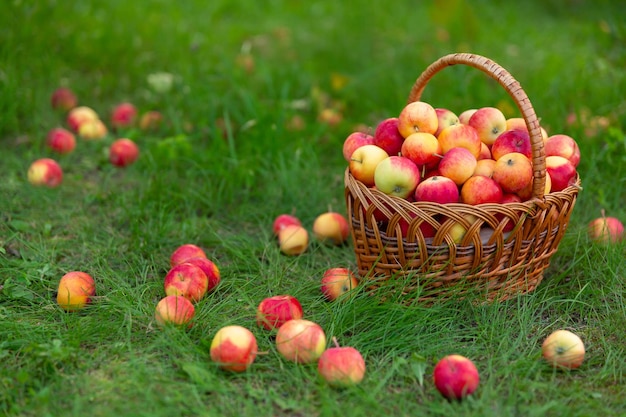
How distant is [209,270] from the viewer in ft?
8.48

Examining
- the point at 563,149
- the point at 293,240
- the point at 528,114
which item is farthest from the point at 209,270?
the point at 563,149

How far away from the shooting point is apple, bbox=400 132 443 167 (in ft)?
7.86

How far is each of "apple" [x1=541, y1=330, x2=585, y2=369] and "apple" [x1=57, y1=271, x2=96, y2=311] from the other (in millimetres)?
1601

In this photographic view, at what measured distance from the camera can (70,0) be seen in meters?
4.77

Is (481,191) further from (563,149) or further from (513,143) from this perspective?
(563,149)

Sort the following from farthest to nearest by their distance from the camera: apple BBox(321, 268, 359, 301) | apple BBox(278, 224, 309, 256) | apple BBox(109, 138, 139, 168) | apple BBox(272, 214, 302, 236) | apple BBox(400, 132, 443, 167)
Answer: apple BBox(109, 138, 139, 168) → apple BBox(272, 214, 302, 236) → apple BBox(278, 224, 309, 256) → apple BBox(321, 268, 359, 301) → apple BBox(400, 132, 443, 167)

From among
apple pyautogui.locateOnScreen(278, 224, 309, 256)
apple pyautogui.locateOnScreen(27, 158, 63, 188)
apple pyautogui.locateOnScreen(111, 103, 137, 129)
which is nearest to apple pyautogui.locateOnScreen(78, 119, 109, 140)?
apple pyautogui.locateOnScreen(111, 103, 137, 129)

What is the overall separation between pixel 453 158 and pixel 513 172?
21 centimetres

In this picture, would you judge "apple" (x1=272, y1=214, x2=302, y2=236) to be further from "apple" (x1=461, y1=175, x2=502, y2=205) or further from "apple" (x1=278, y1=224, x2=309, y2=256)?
"apple" (x1=461, y1=175, x2=502, y2=205)

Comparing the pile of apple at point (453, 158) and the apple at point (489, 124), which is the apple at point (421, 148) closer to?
the pile of apple at point (453, 158)

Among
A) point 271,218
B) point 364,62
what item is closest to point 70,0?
point 364,62

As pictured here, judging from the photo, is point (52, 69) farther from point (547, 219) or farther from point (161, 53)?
point (547, 219)

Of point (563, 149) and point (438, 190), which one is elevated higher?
point (563, 149)

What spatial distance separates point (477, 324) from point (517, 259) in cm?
27
